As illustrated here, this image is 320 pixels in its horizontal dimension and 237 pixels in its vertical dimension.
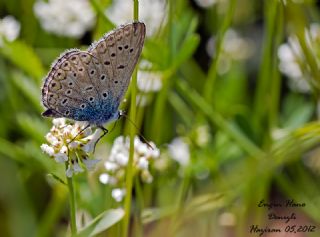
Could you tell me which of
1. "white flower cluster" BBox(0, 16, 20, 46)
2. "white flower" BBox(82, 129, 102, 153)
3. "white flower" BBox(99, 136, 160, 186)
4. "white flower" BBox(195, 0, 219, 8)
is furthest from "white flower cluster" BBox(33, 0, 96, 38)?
"white flower" BBox(82, 129, 102, 153)

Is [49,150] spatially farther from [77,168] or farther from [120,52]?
[120,52]

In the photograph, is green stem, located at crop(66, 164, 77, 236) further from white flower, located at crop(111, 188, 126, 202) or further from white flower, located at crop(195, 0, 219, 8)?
white flower, located at crop(195, 0, 219, 8)

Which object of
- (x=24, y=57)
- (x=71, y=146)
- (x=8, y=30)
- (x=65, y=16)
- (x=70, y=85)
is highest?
(x=65, y=16)

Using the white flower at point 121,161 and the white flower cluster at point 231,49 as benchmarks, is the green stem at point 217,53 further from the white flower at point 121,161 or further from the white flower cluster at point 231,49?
the white flower cluster at point 231,49

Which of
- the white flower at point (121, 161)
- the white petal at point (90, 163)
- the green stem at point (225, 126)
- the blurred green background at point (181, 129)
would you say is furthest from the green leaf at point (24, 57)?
the white petal at point (90, 163)

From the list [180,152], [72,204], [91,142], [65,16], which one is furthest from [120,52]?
[65,16]

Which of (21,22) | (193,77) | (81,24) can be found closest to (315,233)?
(193,77)
